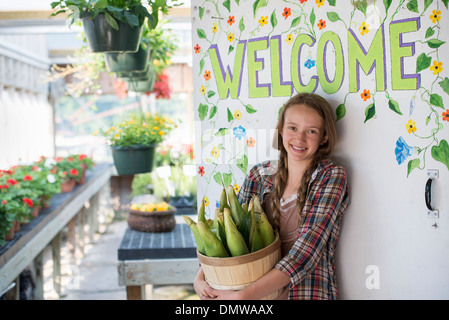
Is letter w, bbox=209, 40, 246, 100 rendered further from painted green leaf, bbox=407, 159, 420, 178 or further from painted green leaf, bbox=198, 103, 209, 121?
painted green leaf, bbox=407, 159, 420, 178

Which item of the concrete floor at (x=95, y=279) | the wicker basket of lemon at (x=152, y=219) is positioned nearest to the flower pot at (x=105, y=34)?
the wicker basket of lemon at (x=152, y=219)

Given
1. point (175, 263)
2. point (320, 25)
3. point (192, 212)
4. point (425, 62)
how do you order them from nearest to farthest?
point (425, 62) < point (320, 25) < point (175, 263) < point (192, 212)

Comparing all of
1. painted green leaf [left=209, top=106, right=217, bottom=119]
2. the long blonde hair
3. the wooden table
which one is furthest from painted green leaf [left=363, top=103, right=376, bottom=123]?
the wooden table

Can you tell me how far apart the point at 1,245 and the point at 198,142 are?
141 cm

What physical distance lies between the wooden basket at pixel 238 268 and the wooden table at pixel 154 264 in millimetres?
1771

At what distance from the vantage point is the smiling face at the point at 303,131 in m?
1.56

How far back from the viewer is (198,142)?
2043mm

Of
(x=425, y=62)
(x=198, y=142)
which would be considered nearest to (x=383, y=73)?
(x=425, y=62)

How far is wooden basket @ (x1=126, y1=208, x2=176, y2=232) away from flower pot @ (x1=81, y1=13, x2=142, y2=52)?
5.11 ft

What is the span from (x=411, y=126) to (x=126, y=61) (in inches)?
71.1

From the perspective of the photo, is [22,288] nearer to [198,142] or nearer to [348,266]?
[198,142]

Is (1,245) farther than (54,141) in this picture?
No

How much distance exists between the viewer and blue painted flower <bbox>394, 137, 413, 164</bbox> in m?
1.53

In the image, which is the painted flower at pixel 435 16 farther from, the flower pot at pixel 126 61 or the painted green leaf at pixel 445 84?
the flower pot at pixel 126 61
